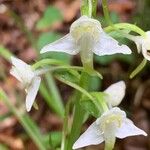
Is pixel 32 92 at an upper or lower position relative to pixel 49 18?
upper

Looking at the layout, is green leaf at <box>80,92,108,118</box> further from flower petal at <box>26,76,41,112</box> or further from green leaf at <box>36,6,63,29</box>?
green leaf at <box>36,6,63,29</box>

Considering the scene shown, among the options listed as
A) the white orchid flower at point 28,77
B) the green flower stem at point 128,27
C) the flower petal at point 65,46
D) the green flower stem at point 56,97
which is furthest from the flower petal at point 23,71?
the green flower stem at point 56,97

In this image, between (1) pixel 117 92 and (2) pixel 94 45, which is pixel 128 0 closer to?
(1) pixel 117 92

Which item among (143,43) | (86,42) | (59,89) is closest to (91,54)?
(86,42)

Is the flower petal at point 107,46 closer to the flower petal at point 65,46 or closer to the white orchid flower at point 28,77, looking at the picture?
the flower petal at point 65,46

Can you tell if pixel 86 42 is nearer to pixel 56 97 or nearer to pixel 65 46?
pixel 65 46
